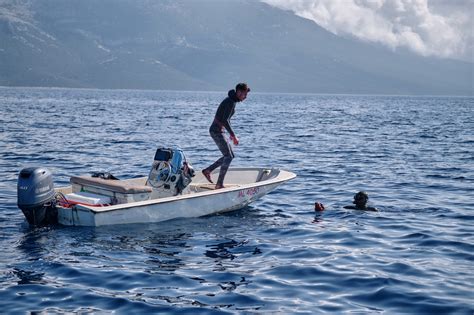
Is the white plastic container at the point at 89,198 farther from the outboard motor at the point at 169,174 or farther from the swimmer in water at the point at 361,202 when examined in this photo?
the swimmer in water at the point at 361,202

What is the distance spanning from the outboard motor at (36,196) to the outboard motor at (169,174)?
2.72 m

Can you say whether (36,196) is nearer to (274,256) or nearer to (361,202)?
(274,256)

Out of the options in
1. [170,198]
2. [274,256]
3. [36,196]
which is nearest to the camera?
[274,256]

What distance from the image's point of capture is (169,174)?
15.3 m

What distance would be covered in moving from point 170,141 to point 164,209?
2368 centimetres

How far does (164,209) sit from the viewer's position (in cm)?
1468

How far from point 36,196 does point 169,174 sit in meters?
3.31

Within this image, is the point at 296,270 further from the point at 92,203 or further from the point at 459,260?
the point at 92,203

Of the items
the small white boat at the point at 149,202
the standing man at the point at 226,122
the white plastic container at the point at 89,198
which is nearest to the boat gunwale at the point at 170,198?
the small white boat at the point at 149,202

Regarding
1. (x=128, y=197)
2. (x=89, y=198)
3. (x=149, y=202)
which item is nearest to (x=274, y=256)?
(x=149, y=202)

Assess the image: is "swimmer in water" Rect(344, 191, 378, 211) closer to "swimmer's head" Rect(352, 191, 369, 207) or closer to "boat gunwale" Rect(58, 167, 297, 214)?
"swimmer's head" Rect(352, 191, 369, 207)

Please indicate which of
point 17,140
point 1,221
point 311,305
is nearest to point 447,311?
point 311,305

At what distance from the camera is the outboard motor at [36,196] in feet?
43.2

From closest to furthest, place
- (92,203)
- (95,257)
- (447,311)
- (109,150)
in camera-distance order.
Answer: (447,311) < (95,257) < (92,203) < (109,150)
